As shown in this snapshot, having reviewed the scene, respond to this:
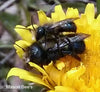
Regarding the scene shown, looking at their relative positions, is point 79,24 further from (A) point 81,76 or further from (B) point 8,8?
(B) point 8,8

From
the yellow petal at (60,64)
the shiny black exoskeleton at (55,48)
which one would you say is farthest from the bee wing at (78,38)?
the yellow petal at (60,64)

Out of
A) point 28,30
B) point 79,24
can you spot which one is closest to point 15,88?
point 28,30

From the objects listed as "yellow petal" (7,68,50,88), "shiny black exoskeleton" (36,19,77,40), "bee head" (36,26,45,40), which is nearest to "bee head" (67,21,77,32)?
"shiny black exoskeleton" (36,19,77,40)

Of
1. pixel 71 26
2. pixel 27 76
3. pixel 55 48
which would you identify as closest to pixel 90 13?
pixel 71 26

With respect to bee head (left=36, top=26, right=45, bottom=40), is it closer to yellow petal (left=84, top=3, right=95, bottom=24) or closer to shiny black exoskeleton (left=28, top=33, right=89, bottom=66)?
shiny black exoskeleton (left=28, top=33, right=89, bottom=66)

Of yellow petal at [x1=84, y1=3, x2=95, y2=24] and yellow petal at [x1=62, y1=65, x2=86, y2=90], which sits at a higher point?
yellow petal at [x1=84, y1=3, x2=95, y2=24]
